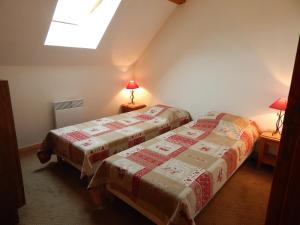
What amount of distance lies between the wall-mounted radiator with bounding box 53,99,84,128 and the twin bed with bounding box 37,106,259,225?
137cm

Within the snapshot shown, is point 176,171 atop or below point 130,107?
below

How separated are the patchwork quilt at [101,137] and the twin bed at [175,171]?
146 millimetres

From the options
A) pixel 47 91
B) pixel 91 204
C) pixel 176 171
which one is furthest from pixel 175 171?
pixel 47 91

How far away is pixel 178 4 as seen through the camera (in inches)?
132

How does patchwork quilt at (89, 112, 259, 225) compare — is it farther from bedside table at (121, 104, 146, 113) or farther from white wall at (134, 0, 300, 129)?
bedside table at (121, 104, 146, 113)

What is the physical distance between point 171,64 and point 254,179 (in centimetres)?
224

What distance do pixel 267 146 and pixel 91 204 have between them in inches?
92.5

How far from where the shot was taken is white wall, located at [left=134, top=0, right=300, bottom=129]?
2.59 m

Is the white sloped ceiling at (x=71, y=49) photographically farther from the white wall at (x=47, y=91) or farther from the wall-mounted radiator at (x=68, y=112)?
the wall-mounted radiator at (x=68, y=112)

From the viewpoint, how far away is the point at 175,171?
1769mm

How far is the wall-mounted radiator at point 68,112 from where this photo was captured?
10.6ft

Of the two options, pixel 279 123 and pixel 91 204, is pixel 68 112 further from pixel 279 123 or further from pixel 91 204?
pixel 279 123

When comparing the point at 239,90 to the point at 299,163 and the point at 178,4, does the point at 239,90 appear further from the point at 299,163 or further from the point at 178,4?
the point at 299,163

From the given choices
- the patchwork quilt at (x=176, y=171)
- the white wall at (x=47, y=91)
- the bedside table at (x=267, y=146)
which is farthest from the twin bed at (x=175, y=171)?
the white wall at (x=47, y=91)
